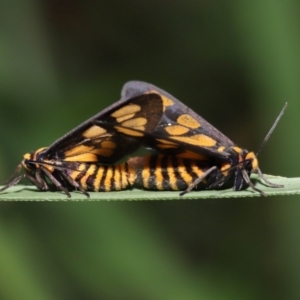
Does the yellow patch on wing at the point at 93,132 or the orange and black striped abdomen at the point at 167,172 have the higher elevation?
the yellow patch on wing at the point at 93,132

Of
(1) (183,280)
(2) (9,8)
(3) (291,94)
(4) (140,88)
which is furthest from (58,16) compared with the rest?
(1) (183,280)

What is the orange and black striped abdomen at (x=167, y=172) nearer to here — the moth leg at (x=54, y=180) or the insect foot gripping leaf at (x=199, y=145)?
the insect foot gripping leaf at (x=199, y=145)

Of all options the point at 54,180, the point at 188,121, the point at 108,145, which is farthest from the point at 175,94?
the point at 54,180

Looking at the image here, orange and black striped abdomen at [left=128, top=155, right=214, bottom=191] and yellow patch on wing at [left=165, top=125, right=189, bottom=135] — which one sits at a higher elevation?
yellow patch on wing at [left=165, top=125, right=189, bottom=135]

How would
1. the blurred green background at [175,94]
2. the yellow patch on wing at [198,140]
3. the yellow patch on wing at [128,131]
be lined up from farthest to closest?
the blurred green background at [175,94] → the yellow patch on wing at [198,140] → the yellow patch on wing at [128,131]

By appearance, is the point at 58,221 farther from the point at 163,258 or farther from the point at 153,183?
the point at 153,183

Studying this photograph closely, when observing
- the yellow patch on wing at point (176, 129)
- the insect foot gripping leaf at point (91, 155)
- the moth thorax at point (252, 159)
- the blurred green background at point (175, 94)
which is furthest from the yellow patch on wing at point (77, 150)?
the moth thorax at point (252, 159)

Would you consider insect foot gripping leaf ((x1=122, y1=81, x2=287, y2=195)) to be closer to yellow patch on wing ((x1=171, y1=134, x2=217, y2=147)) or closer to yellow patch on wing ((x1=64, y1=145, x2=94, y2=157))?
yellow patch on wing ((x1=171, y1=134, x2=217, y2=147))

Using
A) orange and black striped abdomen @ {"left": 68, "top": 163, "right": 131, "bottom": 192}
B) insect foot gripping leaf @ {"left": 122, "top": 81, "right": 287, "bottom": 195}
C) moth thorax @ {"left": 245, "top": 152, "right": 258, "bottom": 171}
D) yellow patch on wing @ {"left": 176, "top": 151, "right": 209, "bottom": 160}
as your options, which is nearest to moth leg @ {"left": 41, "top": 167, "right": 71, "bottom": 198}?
orange and black striped abdomen @ {"left": 68, "top": 163, "right": 131, "bottom": 192}
